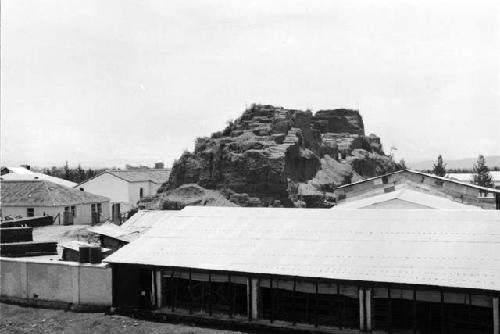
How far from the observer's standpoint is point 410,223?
806 inches

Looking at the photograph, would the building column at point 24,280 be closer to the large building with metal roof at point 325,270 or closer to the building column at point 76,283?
the building column at point 76,283

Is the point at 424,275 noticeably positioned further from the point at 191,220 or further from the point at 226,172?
the point at 226,172

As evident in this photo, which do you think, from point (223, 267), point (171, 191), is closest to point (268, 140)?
point (171, 191)

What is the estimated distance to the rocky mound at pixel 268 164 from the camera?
54188 millimetres

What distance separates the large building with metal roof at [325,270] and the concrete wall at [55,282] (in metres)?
1.01

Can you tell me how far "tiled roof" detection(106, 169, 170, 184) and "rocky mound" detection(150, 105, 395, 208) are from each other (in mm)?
8375

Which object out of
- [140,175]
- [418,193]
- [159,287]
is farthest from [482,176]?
[159,287]

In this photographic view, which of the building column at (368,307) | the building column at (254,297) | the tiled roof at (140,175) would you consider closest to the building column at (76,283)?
the building column at (254,297)

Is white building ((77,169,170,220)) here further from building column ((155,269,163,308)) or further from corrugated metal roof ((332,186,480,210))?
building column ((155,269,163,308))

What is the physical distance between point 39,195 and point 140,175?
79.5 feet

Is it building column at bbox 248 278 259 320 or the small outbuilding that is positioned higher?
the small outbuilding

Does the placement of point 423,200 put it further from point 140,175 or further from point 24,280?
point 140,175

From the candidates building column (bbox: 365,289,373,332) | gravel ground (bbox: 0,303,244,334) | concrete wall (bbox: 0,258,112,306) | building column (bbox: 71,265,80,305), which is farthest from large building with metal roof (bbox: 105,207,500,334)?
building column (bbox: 71,265,80,305)

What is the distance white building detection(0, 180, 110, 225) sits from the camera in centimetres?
4634
